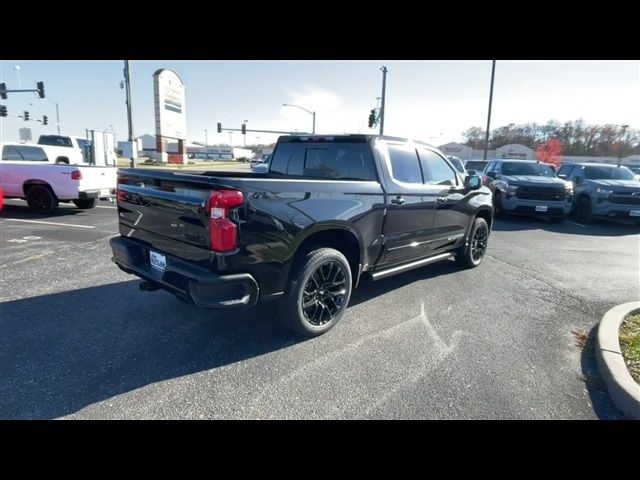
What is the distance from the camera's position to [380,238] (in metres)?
3.97

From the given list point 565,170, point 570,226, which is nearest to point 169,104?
point 565,170

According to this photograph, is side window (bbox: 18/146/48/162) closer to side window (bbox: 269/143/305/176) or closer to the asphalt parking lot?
the asphalt parking lot

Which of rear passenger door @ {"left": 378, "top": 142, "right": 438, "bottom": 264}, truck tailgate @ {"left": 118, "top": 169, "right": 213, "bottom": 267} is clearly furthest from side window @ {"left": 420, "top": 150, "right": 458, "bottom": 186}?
truck tailgate @ {"left": 118, "top": 169, "right": 213, "bottom": 267}

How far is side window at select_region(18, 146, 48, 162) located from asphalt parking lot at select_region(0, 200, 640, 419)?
841 cm

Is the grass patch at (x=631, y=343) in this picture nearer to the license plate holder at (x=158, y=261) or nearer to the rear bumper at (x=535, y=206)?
the license plate holder at (x=158, y=261)

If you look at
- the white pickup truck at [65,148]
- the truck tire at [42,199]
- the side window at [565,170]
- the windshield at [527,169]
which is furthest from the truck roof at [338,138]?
the white pickup truck at [65,148]

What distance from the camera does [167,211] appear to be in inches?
119

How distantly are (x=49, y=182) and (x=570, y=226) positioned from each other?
1462 cm

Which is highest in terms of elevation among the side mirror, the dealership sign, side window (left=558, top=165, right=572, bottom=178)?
the dealership sign

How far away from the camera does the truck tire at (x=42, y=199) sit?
9.34m

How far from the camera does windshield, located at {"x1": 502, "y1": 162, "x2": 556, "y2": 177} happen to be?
11.7 meters
